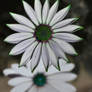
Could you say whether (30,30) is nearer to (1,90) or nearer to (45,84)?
(45,84)

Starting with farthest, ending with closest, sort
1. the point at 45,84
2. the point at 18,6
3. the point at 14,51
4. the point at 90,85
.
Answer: the point at 90,85 → the point at 45,84 → the point at 18,6 → the point at 14,51

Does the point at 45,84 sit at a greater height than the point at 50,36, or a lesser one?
lesser

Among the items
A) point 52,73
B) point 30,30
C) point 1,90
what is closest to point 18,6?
point 30,30

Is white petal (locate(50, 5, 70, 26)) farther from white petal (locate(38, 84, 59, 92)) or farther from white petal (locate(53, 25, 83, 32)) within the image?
white petal (locate(38, 84, 59, 92))

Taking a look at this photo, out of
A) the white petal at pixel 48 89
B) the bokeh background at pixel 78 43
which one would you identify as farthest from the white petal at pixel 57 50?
the white petal at pixel 48 89

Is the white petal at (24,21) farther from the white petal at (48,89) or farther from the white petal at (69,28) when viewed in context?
the white petal at (48,89)

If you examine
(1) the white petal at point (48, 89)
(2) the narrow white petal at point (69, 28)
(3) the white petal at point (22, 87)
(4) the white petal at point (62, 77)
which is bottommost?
(1) the white petal at point (48, 89)

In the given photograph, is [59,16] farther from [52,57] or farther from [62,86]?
[62,86]
